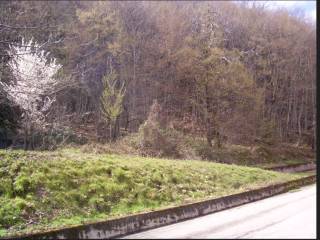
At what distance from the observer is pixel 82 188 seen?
14.8 metres

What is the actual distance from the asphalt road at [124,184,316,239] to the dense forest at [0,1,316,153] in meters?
16.9

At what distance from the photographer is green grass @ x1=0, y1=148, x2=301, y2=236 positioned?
40.9 ft

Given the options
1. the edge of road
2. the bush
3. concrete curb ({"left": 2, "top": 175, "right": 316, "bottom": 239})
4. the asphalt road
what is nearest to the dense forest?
the bush

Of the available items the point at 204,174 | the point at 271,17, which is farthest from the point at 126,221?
the point at 271,17

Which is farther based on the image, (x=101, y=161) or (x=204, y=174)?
(x=204, y=174)

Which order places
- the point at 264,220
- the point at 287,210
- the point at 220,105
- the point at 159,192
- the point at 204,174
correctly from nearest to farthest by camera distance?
the point at 264,220 < the point at 287,210 < the point at 159,192 < the point at 204,174 < the point at 220,105

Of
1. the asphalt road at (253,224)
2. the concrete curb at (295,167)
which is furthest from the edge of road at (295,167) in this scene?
the asphalt road at (253,224)

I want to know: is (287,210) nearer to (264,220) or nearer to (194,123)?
(264,220)

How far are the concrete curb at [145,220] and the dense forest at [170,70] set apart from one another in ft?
49.4

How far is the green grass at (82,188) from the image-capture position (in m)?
12.5

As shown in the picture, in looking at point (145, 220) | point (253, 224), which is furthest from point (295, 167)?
point (145, 220)

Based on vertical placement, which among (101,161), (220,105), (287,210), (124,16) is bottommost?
(287,210)

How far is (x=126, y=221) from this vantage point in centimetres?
1259

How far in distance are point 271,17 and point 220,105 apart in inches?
898
